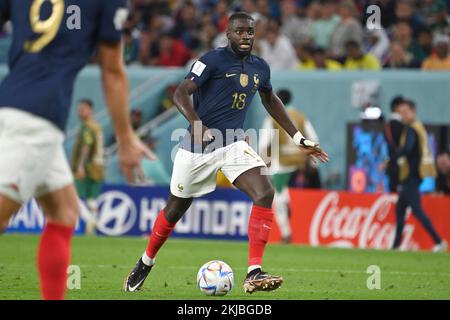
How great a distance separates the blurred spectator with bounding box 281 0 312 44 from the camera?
77.8ft

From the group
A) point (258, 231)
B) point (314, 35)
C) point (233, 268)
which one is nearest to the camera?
point (258, 231)

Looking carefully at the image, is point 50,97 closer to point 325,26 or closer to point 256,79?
point 256,79

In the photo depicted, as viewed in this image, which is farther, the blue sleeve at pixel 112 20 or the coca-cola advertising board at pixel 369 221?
the coca-cola advertising board at pixel 369 221

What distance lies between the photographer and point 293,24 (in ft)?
78.7

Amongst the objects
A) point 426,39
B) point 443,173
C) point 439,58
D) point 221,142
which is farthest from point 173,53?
point 221,142

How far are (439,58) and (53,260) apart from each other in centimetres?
1570

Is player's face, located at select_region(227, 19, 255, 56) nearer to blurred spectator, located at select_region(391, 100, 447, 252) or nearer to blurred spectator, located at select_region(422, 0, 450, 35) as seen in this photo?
blurred spectator, located at select_region(391, 100, 447, 252)

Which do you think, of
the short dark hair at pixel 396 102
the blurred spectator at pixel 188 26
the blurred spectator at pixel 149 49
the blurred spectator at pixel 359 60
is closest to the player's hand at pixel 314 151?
the short dark hair at pixel 396 102

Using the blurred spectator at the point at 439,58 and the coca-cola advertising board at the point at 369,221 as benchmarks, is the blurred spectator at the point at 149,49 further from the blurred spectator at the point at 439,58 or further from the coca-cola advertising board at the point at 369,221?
the coca-cola advertising board at the point at 369,221

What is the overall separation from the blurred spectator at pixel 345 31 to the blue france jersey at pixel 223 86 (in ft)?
39.2

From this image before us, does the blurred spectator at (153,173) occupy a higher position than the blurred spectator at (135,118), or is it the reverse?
the blurred spectator at (135,118)

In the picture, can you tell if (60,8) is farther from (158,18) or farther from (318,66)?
(158,18)

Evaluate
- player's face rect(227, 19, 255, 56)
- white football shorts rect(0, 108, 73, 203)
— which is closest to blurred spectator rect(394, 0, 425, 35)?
player's face rect(227, 19, 255, 56)

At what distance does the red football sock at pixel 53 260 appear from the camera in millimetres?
6984
